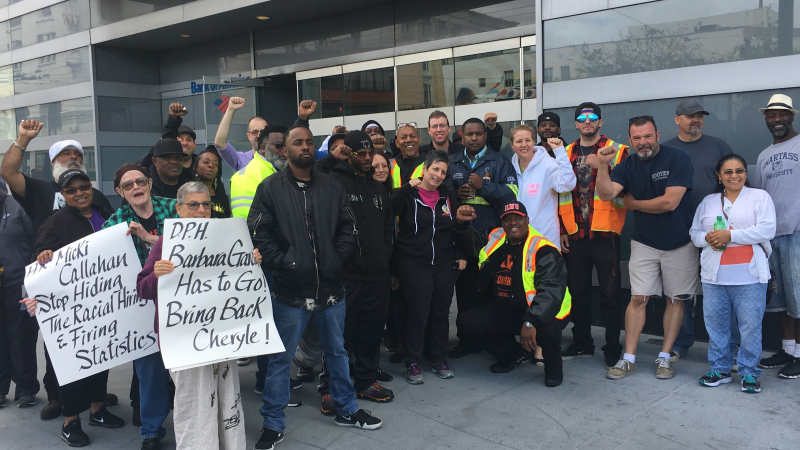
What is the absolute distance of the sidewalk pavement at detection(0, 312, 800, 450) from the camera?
413 cm

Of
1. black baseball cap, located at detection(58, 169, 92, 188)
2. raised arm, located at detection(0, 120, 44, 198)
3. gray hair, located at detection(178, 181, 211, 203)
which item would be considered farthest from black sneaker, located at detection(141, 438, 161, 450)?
raised arm, located at detection(0, 120, 44, 198)

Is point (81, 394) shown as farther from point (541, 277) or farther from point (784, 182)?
point (784, 182)

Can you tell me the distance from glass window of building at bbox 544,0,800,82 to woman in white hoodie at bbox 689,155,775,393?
169 centimetres

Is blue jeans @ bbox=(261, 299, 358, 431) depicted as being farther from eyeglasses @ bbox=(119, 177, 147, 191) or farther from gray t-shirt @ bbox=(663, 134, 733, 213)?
gray t-shirt @ bbox=(663, 134, 733, 213)

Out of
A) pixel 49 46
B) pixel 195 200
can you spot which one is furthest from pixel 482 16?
pixel 49 46

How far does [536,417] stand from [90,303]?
127 inches

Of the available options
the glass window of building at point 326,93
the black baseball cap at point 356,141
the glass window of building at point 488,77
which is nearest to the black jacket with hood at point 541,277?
the black baseball cap at point 356,141

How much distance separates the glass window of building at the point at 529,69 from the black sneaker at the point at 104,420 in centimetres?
766

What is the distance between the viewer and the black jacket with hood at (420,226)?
5305mm

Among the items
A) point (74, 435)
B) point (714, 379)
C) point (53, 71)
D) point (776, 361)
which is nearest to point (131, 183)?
point (74, 435)

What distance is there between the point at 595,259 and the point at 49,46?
17713mm

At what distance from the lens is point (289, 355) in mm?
4172

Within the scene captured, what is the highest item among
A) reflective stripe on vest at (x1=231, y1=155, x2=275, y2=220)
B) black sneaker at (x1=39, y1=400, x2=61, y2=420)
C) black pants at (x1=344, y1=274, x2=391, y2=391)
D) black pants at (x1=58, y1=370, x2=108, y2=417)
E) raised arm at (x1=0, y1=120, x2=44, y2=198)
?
raised arm at (x1=0, y1=120, x2=44, y2=198)

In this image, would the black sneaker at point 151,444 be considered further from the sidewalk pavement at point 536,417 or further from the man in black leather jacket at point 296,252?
the man in black leather jacket at point 296,252
